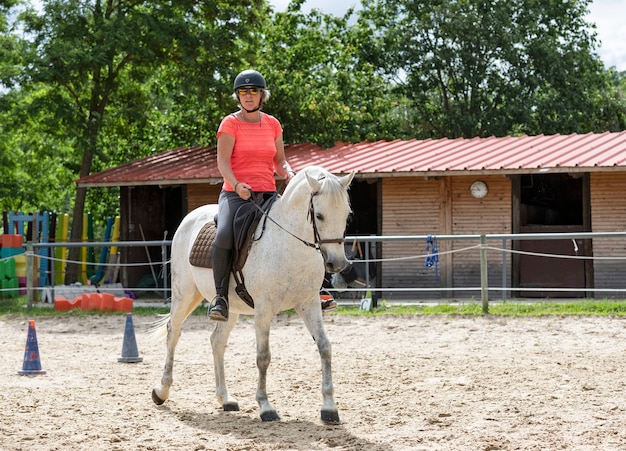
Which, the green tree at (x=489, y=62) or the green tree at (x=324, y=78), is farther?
the green tree at (x=489, y=62)

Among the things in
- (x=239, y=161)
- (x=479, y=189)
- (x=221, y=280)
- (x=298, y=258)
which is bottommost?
(x=221, y=280)

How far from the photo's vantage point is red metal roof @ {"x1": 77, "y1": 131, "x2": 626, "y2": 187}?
17.7 m

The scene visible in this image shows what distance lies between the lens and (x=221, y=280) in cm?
695

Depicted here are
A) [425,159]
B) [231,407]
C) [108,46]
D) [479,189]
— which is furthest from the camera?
[108,46]

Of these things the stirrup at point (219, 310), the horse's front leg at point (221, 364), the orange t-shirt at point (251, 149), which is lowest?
the horse's front leg at point (221, 364)

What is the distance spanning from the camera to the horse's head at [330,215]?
19.9 ft

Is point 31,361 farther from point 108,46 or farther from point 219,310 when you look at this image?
point 108,46

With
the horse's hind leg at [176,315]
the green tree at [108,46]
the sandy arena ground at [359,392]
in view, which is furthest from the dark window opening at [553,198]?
the horse's hind leg at [176,315]

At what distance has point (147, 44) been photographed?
21.5 metres

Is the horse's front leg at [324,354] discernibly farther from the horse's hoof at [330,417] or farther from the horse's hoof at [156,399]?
the horse's hoof at [156,399]

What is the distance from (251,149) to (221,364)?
1.81 meters

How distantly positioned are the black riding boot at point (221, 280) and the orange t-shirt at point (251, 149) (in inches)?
20.1

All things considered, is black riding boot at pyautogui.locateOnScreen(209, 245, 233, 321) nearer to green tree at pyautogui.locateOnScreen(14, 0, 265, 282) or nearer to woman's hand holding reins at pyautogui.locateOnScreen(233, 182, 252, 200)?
woman's hand holding reins at pyautogui.locateOnScreen(233, 182, 252, 200)

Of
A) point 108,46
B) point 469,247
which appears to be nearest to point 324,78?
point 108,46
